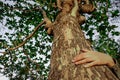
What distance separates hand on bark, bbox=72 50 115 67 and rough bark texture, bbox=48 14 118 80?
0.22ft

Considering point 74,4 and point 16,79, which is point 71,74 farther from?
point 16,79

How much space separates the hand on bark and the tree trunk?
66 mm

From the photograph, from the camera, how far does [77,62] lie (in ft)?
8.27

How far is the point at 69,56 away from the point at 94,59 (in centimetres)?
54

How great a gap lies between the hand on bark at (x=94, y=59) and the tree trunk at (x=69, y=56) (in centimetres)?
7

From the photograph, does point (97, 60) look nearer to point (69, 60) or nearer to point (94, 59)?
point (94, 59)

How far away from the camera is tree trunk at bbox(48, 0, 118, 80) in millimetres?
2381

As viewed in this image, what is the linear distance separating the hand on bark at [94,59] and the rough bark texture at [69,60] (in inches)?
2.6

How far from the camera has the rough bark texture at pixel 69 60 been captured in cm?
238

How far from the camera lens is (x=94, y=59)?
2.38 m

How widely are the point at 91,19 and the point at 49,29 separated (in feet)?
13.3

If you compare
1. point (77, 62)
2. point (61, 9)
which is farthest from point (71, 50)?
point (61, 9)

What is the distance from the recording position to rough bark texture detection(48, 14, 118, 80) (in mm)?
2377

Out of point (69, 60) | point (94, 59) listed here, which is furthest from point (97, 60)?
point (69, 60)
